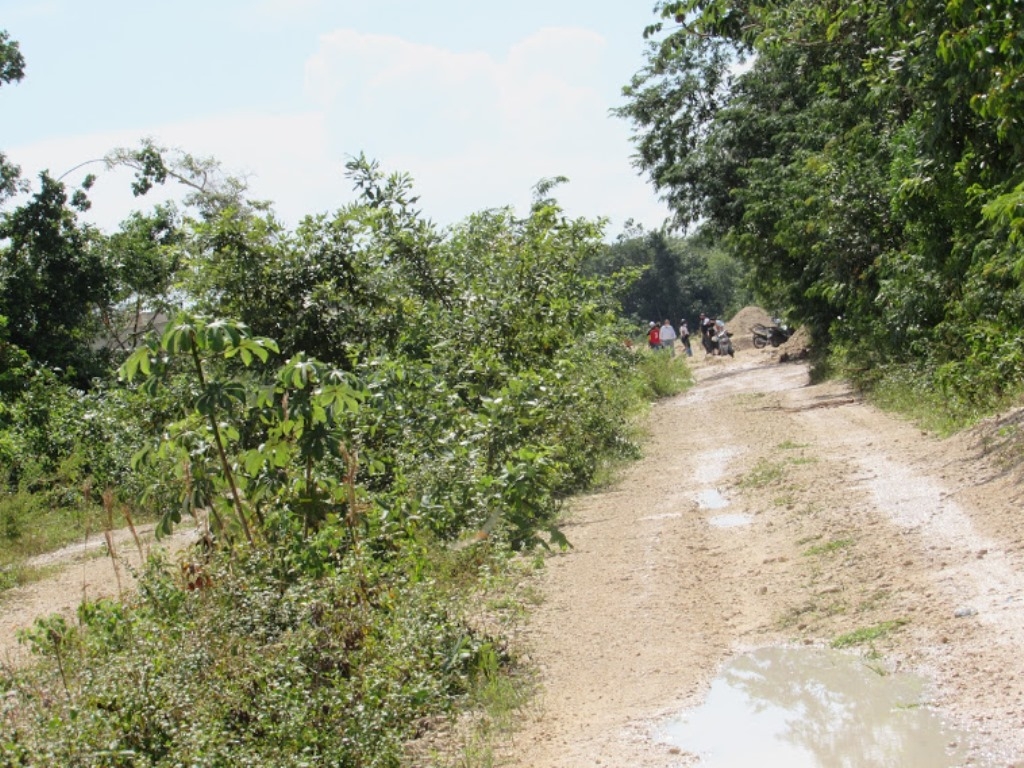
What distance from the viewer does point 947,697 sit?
5086 mm

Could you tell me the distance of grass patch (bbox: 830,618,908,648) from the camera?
6121 millimetres

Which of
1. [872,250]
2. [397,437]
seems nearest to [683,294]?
[872,250]

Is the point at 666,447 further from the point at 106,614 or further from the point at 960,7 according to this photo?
the point at 106,614

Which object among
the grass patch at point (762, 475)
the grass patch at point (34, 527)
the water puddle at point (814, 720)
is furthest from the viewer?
the grass patch at point (34, 527)

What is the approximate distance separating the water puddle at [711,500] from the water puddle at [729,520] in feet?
1.75

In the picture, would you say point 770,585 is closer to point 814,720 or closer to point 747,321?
point 814,720

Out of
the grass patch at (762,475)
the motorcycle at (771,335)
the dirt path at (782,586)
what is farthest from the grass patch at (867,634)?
the motorcycle at (771,335)

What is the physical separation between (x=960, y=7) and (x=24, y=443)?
15.0 meters

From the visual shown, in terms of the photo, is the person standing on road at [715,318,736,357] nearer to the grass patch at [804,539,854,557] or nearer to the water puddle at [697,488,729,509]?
the water puddle at [697,488,729,509]

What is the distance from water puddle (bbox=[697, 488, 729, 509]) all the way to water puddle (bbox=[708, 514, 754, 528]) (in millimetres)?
535

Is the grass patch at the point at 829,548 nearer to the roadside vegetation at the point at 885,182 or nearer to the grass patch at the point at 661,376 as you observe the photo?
the roadside vegetation at the point at 885,182

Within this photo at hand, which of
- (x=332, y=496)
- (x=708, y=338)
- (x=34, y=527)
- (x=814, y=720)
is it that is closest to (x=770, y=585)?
(x=814, y=720)

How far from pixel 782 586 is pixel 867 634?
1431 mm

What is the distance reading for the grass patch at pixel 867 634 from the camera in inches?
241
